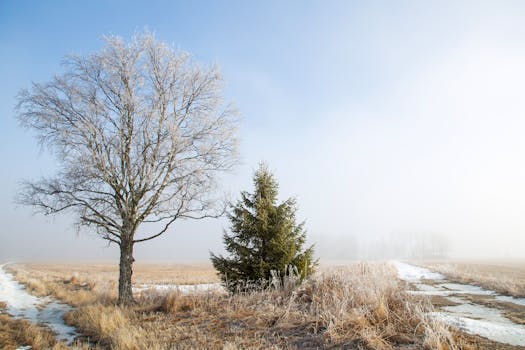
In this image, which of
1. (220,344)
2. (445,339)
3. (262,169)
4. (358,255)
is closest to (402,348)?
(445,339)

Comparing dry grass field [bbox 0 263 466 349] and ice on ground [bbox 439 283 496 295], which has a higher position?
dry grass field [bbox 0 263 466 349]

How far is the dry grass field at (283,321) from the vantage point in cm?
516

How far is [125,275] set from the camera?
10.4 metres

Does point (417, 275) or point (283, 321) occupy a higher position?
point (283, 321)

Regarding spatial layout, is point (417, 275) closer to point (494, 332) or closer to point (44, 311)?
point (494, 332)

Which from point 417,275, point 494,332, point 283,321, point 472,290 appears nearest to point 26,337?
point 283,321

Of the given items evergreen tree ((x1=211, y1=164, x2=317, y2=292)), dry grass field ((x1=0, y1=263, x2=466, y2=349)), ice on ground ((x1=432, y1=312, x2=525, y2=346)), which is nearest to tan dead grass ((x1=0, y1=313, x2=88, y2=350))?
dry grass field ((x1=0, y1=263, x2=466, y2=349))

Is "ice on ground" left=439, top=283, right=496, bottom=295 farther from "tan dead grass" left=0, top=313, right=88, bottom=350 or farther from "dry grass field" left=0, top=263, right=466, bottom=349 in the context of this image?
"tan dead grass" left=0, top=313, right=88, bottom=350

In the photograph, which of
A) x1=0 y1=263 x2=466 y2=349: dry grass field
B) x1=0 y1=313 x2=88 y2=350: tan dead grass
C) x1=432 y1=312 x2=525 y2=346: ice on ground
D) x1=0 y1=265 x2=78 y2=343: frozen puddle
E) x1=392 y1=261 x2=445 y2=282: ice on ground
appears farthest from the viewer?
x1=392 y1=261 x2=445 y2=282: ice on ground

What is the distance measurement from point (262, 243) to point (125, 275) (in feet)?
15.6

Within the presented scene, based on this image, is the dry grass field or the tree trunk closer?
the dry grass field

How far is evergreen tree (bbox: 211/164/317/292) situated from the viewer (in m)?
10.8

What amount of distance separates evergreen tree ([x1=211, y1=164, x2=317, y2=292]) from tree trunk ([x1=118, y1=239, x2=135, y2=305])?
2.84 m

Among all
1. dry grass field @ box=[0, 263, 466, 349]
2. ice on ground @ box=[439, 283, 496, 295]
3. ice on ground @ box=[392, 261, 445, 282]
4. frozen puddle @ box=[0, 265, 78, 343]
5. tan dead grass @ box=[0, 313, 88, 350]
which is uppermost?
dry grass field @ box=[0, 263, 466, 349]
